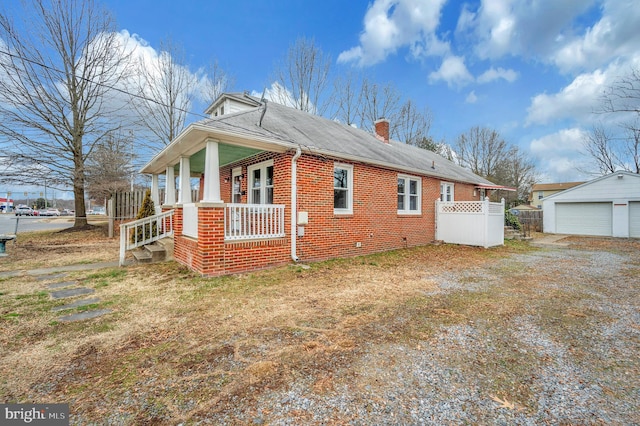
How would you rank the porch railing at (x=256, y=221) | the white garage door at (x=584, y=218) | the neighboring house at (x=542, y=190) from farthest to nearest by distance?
1. the neighboring house at (x=542, y=190)
2. the white garage door at (x=584, y=218)
3. the porch railing at (x=256, y=221)

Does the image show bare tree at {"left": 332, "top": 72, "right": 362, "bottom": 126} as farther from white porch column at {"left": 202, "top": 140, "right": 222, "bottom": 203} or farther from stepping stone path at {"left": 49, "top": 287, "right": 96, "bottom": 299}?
stepping stone path at {"left": 49, "top": 287, "right": 96, "bottom": 299}

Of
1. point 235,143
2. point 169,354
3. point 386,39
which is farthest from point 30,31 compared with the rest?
point 169,354

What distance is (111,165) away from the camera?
52.1 ft

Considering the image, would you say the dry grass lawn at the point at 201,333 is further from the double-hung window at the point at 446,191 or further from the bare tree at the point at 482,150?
the bare tree at the point at 482,150

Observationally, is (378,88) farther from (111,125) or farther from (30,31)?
(30,31)

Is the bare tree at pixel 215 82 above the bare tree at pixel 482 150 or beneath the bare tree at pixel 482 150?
above

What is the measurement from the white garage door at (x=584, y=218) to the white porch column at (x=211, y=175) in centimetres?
2198

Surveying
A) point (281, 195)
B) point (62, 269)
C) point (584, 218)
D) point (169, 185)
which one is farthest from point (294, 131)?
point (584, 218)

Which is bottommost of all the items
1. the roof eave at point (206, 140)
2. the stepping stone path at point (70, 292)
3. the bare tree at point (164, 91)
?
the stepping stone path at point (70, 292)

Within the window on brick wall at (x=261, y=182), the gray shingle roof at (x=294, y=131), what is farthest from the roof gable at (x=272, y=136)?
the window on brick wall at (x=261, y=182)

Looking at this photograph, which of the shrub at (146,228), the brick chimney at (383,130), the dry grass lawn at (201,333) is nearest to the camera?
the dry grass lawn at (201,333)

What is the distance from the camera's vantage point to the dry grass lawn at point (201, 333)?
7.35 ft

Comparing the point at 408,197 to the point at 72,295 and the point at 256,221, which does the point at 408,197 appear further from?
the point at 72,295

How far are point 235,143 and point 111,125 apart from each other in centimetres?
1369
